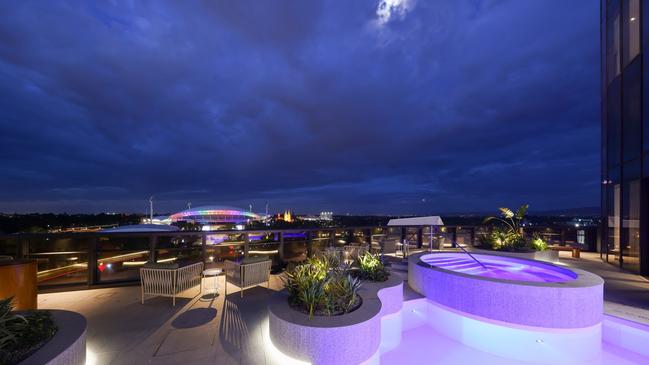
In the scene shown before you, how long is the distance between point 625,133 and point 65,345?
12.7m

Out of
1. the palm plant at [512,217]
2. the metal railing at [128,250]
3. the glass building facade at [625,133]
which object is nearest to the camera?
the metal railing at [128,250]

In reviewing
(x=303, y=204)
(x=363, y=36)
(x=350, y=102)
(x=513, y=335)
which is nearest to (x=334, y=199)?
(x=303, y=204)

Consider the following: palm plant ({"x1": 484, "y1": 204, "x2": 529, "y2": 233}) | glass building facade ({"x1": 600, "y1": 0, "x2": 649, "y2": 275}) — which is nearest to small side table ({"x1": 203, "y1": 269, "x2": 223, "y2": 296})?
palm plant ({"x1": 484, "y1": 204, "x2": 529, "y2": 233})

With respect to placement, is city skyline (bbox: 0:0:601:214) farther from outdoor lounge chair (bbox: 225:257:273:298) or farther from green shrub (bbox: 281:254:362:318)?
green shrub (bbox: 281:254:362:318)

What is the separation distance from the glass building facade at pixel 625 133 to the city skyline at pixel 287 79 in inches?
51.6

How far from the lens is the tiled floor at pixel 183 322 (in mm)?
2877

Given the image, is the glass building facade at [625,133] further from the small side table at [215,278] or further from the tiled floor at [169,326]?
the small side table at [215,278]

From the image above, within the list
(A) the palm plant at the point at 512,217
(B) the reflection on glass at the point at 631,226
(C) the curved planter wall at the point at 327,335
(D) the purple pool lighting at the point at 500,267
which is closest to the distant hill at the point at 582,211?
(A) the palm plant at the point at 512,217

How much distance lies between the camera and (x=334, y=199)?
34.6 m

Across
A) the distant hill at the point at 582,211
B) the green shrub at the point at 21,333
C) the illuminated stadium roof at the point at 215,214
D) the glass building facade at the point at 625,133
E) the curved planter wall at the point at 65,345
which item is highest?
the glass building facade at the point at 625,133

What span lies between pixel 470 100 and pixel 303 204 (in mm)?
27820

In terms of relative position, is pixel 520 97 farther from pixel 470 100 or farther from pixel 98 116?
pixel 98 116

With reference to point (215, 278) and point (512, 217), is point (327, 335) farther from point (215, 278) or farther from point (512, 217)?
point (512, 217)

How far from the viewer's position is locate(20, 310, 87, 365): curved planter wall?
187 cm
